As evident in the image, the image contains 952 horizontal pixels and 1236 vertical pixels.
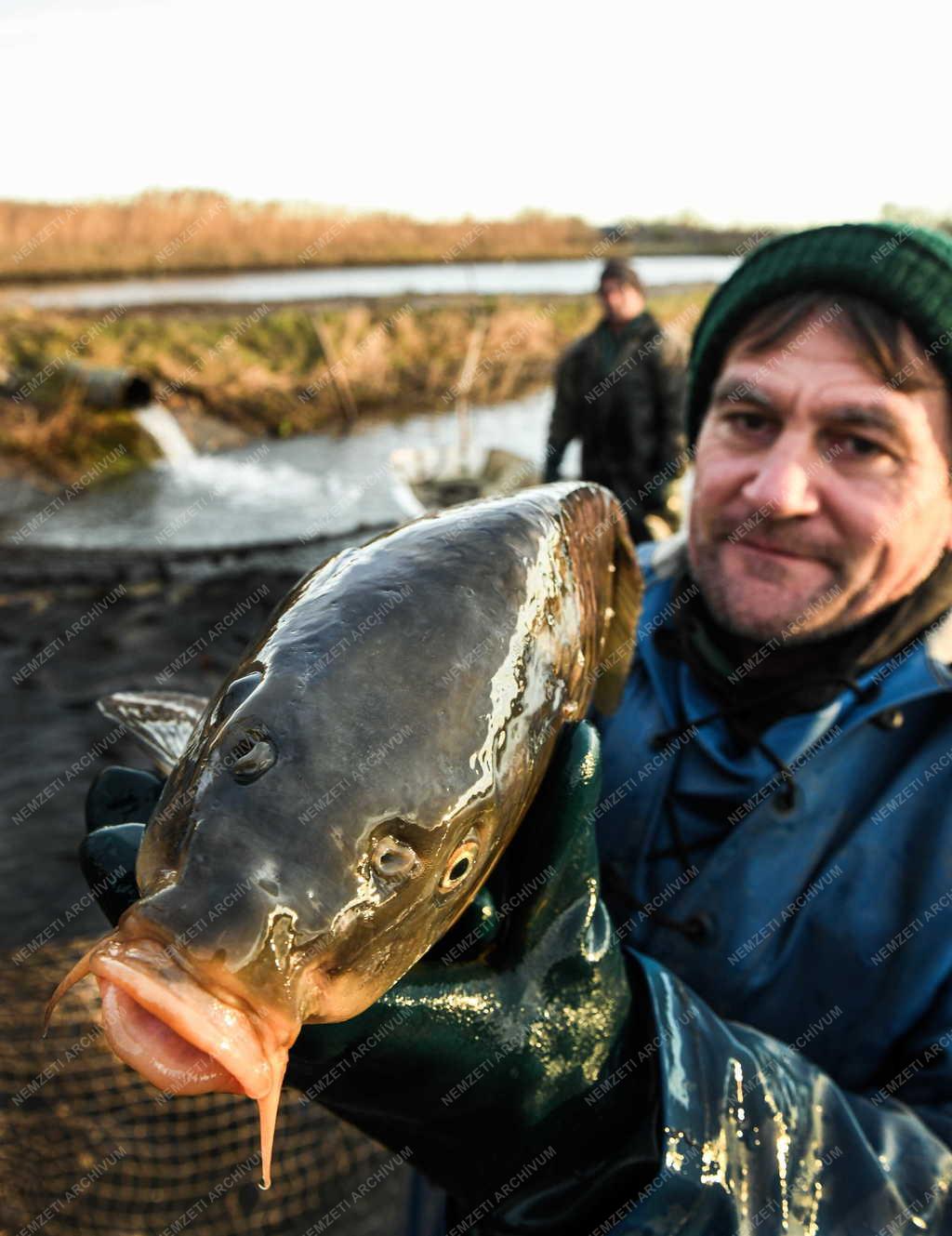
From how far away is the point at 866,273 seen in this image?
6.77 ft

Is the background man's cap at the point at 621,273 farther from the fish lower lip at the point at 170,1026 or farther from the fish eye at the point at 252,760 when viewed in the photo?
the fish lower lip at the point at 170,1026

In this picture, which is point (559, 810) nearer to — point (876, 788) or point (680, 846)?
point (680, 846)

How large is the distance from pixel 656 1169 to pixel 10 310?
21735 millimetres

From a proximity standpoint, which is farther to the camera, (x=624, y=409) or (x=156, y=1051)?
(x=624, y=409)

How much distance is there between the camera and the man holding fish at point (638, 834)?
3.74 ft

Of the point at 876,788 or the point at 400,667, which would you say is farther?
the point at 876,788

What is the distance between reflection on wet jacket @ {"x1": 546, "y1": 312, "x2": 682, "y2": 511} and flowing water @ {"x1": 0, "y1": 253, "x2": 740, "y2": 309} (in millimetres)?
11763

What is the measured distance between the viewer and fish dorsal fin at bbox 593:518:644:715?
2199 millimetres

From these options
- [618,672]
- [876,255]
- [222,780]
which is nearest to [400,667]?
[222,780]

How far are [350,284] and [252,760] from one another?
37955 millimetres

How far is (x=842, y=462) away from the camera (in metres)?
2.08

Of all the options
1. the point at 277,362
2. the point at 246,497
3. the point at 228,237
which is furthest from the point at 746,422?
the point at 228,237

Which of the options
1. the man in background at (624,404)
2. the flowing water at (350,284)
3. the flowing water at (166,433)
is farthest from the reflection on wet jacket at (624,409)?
the flowing water at (350,284)

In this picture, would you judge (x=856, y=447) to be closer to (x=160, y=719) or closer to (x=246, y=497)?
(x=160, y=719)
